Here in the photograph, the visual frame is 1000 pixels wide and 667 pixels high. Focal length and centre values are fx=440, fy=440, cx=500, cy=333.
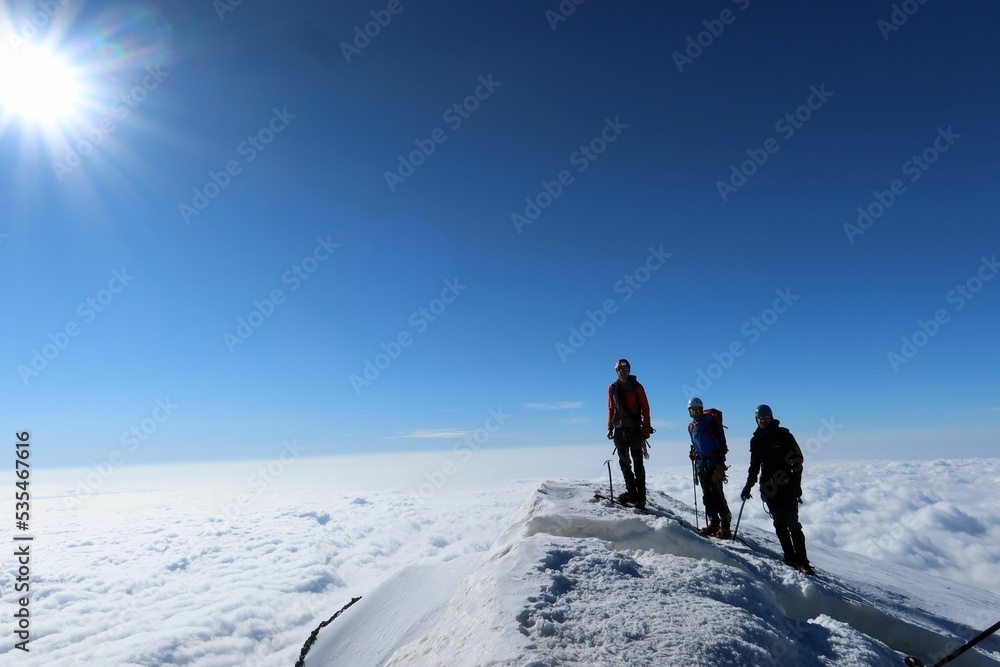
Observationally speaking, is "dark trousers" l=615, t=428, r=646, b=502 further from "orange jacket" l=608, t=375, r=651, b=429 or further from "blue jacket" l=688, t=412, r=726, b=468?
"blue jacket" l=688, t=412, r=726, b=468

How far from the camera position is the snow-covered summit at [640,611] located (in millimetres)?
4867

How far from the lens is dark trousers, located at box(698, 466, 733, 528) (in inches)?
422

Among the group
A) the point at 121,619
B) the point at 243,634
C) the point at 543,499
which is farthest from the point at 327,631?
the point at 121,619

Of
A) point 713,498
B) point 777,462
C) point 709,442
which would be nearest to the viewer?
point 777,462

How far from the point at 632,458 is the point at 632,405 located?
4.83 ft

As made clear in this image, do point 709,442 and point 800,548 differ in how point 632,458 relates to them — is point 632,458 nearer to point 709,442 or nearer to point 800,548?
point 709,442

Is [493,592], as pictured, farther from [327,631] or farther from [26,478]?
[26,478]

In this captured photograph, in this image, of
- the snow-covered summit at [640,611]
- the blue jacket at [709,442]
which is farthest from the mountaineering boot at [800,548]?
the blue jacket at [709,442]

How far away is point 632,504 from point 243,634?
120266 mm

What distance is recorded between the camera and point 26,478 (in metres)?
14.6

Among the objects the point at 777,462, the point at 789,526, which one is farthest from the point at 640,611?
the point at 789,526

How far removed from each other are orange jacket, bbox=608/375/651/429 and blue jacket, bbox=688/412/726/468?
1.22 meters

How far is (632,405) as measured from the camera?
36.4 ft

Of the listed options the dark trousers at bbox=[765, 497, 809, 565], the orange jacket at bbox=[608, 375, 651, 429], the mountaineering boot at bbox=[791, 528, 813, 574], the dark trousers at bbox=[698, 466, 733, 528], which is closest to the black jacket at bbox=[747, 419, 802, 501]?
the dark trousers at bbox=[765, 497, 809, 565]
